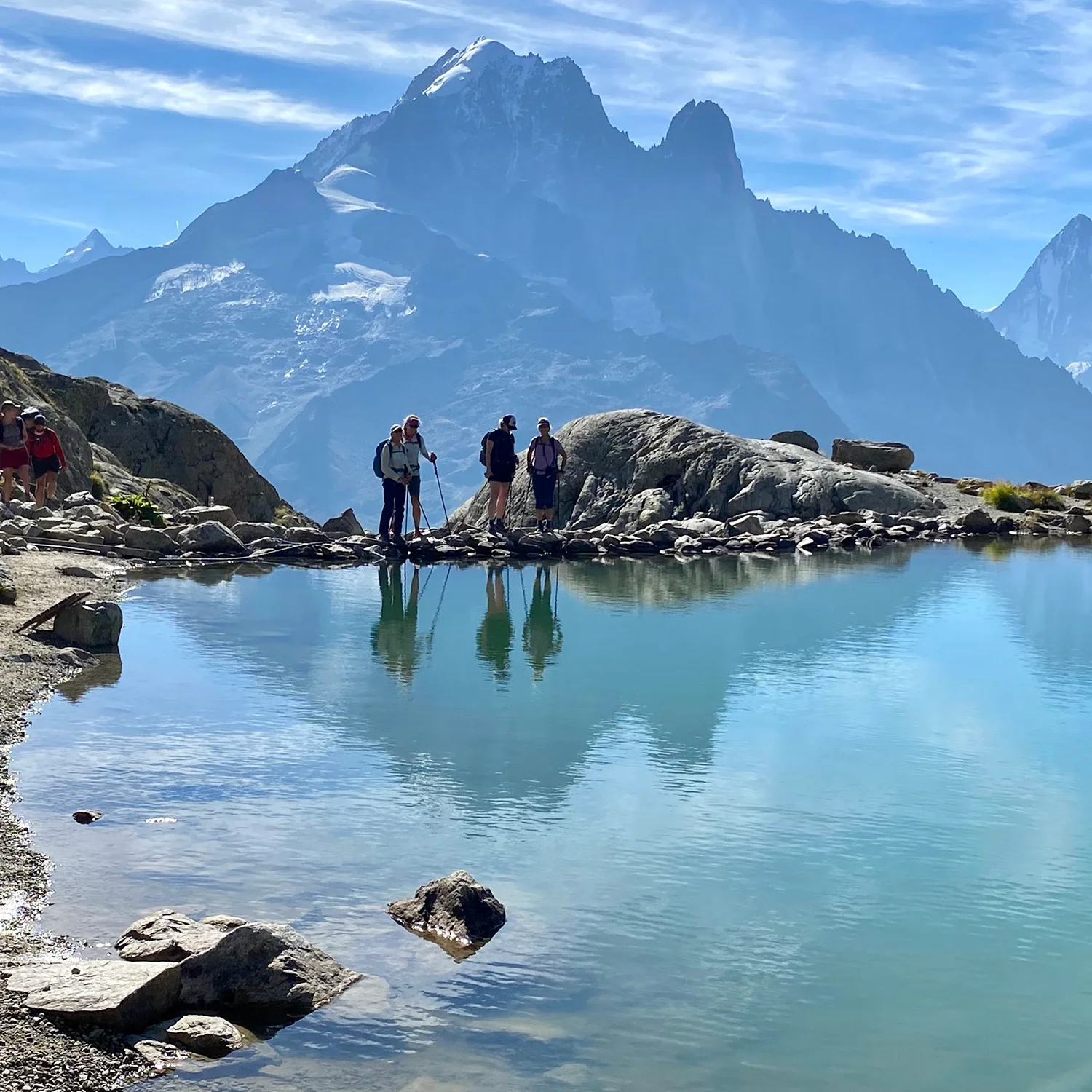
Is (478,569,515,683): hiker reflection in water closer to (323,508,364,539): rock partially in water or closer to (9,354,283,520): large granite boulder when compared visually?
(323,508,364,539): rock partially in water

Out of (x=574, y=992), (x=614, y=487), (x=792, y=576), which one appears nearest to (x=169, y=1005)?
(x=574, y=992)

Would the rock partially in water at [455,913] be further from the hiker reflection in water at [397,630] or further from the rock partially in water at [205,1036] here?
the hiker reflection in water at [397,630]

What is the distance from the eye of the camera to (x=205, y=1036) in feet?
18.3

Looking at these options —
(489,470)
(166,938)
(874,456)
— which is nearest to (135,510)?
(489,470)

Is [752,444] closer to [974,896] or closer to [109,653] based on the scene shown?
[109,653]

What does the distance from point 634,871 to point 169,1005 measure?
112 inches

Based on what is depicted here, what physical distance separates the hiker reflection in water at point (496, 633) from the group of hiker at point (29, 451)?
29.7 ft

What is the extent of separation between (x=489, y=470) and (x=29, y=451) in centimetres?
827

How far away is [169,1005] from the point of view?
19.0 ft

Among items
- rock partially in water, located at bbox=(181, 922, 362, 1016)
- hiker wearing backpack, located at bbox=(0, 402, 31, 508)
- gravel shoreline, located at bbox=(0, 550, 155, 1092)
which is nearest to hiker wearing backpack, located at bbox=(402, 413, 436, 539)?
hiker wearing backpack, located at bbox=(0, 402, 31, 508)

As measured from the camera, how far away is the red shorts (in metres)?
26.0

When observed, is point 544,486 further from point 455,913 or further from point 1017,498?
point 455,913

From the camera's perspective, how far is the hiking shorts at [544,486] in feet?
89.5

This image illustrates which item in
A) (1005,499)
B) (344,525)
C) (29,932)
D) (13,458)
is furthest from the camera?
(1005,499)
